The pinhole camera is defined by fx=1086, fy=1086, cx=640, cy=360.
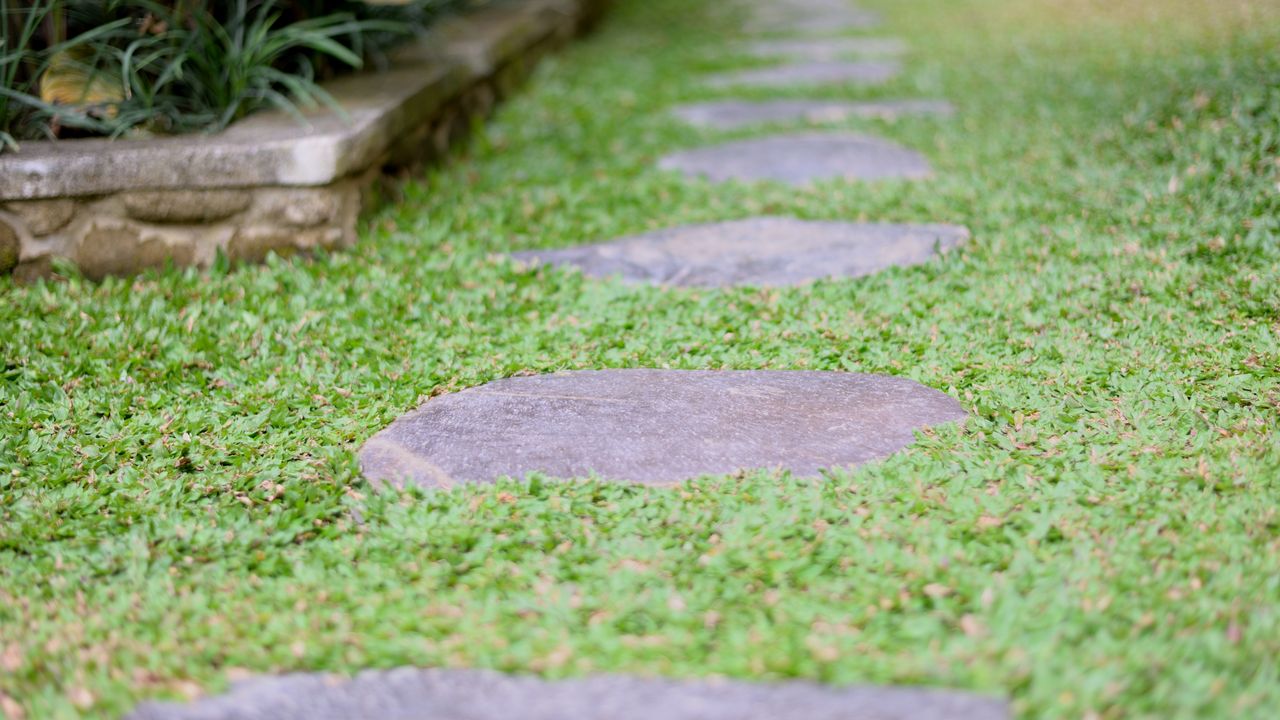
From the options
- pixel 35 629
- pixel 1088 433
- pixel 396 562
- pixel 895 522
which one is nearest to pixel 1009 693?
pixel 895 522

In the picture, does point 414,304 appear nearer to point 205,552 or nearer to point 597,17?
point 205,552

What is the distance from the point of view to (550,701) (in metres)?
1.33

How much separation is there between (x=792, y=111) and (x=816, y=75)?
0.91m

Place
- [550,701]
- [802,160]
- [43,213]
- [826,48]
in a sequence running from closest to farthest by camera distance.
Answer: [550,701] < [43,213] < [802,160] < [826,48]

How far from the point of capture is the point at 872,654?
4.56 ft

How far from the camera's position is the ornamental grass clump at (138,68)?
2.88 meters

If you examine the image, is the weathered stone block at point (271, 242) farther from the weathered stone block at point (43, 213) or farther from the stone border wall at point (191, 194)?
the weathered stone block at point (43, 213)

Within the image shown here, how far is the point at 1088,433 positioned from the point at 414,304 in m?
1.54

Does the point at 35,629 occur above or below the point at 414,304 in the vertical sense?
below

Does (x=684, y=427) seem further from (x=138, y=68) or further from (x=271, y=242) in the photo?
(x=138, y=68)

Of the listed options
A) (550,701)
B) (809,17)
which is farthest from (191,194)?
(809,17)

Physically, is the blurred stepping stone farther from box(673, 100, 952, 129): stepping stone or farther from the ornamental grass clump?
the ornamental grass clump

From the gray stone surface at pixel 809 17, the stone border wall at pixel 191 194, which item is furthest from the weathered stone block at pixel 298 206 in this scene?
the gray stone surface at pixel 809 17

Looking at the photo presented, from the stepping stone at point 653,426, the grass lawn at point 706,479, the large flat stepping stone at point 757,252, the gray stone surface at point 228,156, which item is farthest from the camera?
the large flat stepping stone at point 757,252
